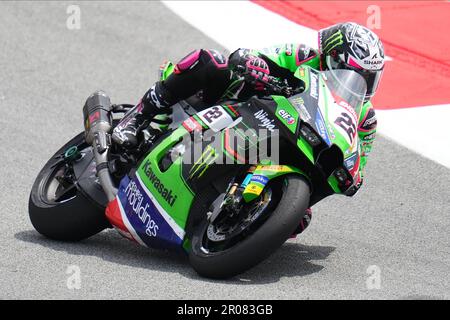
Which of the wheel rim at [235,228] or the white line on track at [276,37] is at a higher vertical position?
the wheel rim at [235,228]

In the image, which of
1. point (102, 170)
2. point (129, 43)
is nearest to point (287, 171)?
point (102, 170)

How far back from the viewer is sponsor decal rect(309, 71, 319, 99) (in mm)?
5812

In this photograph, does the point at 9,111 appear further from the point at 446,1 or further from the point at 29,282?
the point at 446,1

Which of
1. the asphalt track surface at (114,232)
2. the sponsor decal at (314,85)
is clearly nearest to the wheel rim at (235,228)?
the asphalt track surface at (114,232)

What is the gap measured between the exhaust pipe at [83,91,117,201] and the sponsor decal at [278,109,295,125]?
129 centimetres

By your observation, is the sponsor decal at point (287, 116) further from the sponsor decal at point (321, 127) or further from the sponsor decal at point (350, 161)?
the sponsor decal at point (350, 161)

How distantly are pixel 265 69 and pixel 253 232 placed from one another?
101 cm

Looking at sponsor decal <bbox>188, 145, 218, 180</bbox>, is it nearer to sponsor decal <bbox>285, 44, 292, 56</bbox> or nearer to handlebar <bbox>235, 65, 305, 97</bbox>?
handlebar <bbox>235, 65, 305, 97</bbox>

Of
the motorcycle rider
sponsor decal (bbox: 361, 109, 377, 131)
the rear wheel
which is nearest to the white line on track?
sponsor decal (bbox: 361, 109, 377, 131)

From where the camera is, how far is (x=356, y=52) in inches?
236

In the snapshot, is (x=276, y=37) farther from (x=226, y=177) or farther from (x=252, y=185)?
(x=252, y=185)

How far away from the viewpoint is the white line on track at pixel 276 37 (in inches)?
343

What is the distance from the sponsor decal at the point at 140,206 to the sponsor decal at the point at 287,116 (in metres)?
1.03
